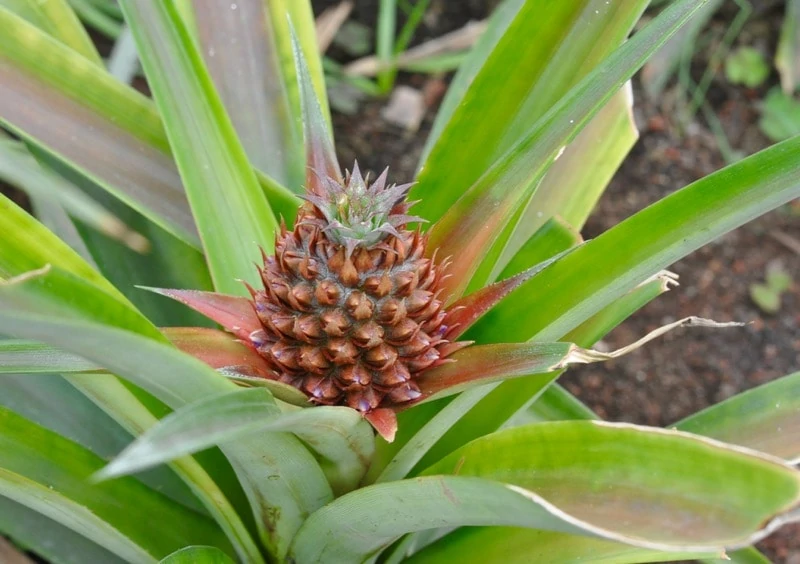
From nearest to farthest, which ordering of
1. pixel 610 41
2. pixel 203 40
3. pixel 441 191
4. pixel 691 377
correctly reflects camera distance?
pixel 610 41, pixel 441 191, pixel 203 40, pixel 691 377

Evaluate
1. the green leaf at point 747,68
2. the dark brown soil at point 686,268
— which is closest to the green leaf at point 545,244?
the dark brown soil at point 686,268

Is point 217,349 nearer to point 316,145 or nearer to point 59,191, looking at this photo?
point 316,145

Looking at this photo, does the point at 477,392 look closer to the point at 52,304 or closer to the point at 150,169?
the point at 52,304

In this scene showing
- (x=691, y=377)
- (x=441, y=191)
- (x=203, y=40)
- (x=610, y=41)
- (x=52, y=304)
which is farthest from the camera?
(x=691, y=377)

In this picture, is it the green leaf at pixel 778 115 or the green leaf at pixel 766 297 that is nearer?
Answer: the green leaf at pixel 766 297

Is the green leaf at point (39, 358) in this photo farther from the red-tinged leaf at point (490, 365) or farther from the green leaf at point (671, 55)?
the green leaf at point (671, 55)

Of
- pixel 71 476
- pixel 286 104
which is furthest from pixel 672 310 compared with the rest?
pixel 71 476

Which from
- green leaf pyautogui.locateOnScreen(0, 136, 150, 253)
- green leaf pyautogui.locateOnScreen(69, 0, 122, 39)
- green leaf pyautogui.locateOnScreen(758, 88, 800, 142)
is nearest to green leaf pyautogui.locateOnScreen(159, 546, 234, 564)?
green leaf pyautogui.locateOnScreen(0, 136, 150, 253)
